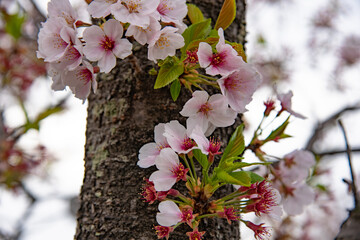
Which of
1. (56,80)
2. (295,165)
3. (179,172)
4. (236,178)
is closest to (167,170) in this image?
(179,172)

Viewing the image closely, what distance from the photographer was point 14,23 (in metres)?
2.22

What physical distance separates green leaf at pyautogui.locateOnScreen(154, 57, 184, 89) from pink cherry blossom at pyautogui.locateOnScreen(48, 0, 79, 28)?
0.74 ft

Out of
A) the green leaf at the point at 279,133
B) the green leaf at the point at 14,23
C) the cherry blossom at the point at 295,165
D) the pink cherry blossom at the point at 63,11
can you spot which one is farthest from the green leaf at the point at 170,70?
the green leaf at the point at 14,23

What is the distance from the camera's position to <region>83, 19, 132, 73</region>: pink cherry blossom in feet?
2.47

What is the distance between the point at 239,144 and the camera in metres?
0.77

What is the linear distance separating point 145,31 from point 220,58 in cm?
17

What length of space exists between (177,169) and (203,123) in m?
0.12

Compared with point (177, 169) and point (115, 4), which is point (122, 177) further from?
point (115, 4)

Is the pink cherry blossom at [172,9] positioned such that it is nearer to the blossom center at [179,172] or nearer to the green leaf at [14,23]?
the blossom center at [179,172]

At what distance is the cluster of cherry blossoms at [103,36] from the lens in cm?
71

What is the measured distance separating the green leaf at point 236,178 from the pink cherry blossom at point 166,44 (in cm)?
27

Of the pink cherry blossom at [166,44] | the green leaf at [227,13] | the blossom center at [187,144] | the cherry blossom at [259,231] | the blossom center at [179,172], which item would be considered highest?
the green leaf at [227,13]

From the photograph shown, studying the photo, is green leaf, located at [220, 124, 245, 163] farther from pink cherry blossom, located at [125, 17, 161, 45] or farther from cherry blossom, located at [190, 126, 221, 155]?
pink cherry blossom, located at [125, 17, 161, 45]

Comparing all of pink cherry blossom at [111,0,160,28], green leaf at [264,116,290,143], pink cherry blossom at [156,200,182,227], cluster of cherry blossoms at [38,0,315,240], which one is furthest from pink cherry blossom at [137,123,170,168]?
green leaf at [264,116,290,143]
